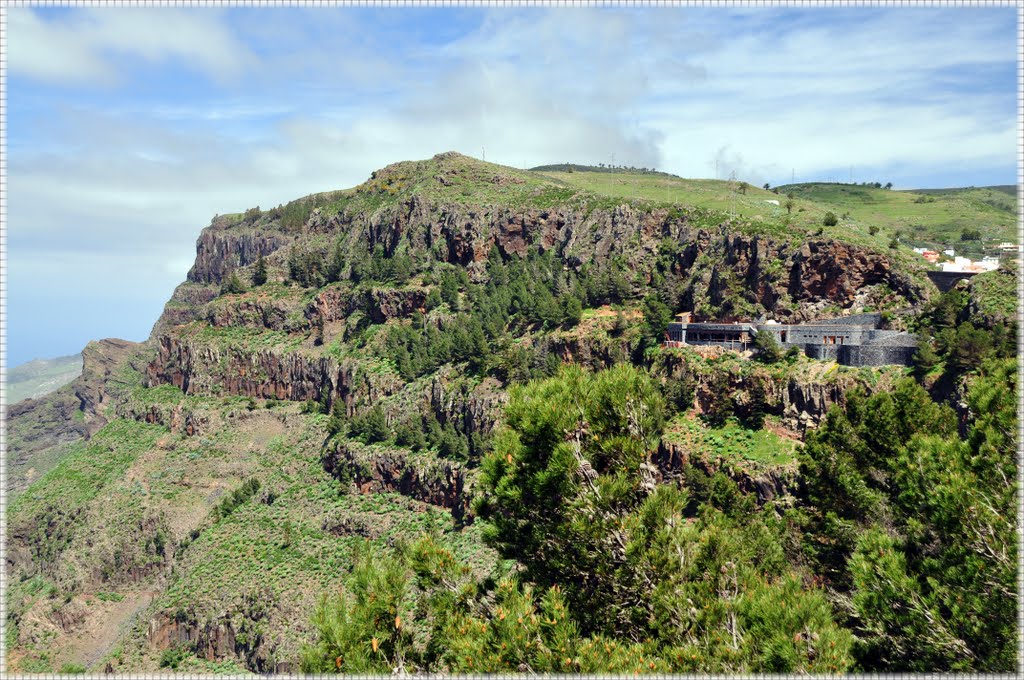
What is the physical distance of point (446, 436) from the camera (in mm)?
88875

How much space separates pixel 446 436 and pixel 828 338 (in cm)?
4583

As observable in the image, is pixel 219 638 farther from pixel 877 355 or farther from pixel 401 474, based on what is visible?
pixel 877 355

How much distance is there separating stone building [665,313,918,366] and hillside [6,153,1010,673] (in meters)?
2.17

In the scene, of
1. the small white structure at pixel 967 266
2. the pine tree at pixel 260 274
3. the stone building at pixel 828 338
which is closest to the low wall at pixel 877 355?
the stone building at pixel 828 338

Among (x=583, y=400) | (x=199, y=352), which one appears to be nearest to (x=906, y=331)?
(x=583, y=400)

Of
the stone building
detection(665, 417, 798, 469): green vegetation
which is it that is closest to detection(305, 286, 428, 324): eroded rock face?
the stone building

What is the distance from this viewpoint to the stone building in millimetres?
65750

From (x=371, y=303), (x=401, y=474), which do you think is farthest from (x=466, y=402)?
(x=371, y=303)

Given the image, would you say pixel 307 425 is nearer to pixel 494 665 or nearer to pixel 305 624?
pixel 305 624

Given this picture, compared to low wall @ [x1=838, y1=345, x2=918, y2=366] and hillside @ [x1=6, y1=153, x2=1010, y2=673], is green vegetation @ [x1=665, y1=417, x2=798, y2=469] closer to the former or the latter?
hillside @ [x1=6, y1=153, x2=1010, y2=673]

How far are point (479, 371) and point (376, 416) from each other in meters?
15.9

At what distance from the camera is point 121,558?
331 ft

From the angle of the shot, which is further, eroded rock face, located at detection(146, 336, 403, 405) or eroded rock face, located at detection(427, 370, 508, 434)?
eroded rock face, located at detection(146, 336, 403, 405)

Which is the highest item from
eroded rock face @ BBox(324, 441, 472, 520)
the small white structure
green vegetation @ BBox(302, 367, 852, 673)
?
the small white structure
